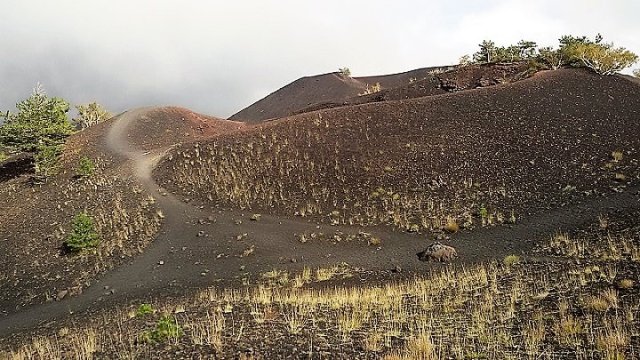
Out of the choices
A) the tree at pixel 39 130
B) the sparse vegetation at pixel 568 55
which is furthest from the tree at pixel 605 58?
the tree at pixel 39 130

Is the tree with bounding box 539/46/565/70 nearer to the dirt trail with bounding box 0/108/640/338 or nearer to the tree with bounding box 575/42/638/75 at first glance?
the tree with bounding box 575/42/638/75

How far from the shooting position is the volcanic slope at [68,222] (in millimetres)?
20141

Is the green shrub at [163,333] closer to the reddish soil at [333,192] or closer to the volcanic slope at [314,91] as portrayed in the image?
the reddish soil at [333,192]

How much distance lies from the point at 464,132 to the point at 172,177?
18686mm

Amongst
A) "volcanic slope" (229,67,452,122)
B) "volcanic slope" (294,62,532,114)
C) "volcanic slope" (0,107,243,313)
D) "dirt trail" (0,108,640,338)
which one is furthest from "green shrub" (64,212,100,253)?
"volcanic slope" (229,67,452,122)

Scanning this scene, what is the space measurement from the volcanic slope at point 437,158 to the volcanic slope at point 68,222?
3.28 meters

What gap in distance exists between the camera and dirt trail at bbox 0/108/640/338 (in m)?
18.1

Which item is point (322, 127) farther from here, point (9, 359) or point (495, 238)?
point (9, 359)

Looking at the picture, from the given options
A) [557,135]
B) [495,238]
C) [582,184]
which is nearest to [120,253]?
[495,238]

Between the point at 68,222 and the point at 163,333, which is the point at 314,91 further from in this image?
the point at 163,333

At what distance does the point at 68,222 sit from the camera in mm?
25312

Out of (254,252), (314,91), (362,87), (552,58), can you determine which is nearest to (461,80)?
(552,58)

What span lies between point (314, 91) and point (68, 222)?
173 ft

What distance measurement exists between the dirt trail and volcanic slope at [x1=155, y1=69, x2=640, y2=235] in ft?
3.96
